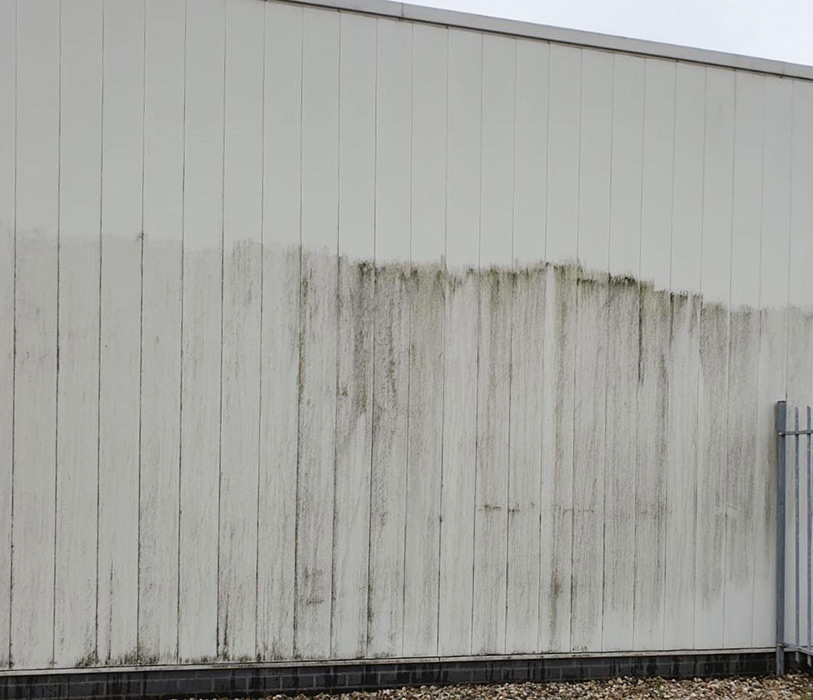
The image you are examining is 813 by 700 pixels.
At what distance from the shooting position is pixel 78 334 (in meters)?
4.07

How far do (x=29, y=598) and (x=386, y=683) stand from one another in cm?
181

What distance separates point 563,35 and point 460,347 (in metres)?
1.81

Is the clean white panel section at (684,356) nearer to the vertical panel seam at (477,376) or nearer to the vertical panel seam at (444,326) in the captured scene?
the vertical panel seam at (477,376)

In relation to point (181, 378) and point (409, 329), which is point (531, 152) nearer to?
point (409, 329)

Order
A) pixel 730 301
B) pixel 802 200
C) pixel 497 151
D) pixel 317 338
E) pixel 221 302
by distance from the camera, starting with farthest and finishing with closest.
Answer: pixel 802 200
pixel 730 301
pixel 497 151
pixel 317 338
pixel 221 302

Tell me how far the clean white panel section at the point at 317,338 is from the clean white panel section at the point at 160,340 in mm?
615

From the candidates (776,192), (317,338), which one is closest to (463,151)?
(317,338)

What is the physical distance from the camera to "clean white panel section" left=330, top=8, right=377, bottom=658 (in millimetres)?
4352

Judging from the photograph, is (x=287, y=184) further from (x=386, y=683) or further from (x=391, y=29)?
(x=386, y=683)

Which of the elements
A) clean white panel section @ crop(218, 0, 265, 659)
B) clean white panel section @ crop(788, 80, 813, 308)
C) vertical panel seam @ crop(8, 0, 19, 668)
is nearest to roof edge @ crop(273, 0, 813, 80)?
clean white panel section @ crop(788, 80, 813, 308)

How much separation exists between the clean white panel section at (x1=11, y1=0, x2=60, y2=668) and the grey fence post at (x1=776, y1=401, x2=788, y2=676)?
13.0 ft

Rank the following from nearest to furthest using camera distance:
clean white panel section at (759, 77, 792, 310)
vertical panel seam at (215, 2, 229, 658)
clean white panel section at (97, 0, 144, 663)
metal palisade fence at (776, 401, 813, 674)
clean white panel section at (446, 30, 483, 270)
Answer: clean white panel section at (97, 0, 144, 663) → vertical panel seam at (215, 2, 229, 658) → clean white panel section at (446, 30, 483, 270) → metal palisade fence at (776, 401, 813, 674) → clean white panel section at (759, 77, 792, 310)

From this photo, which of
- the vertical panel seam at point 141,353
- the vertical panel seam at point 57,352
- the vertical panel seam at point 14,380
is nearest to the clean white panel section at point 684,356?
the vertical panel seam at point 141,353

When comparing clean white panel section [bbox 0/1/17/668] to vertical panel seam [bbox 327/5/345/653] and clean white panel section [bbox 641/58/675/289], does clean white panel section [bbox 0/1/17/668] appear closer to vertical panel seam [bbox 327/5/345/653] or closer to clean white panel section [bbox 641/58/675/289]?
vertical panel seam [bbox 327/5/345/653]
